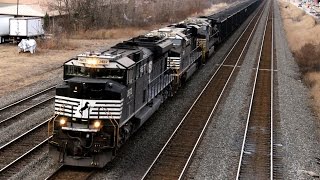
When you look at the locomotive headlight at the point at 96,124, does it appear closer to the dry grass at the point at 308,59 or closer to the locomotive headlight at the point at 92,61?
the locomotive headlight at the point at 92,61

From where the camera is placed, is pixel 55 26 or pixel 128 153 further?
pixel 55 26

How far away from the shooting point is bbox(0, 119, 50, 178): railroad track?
13.7 meters

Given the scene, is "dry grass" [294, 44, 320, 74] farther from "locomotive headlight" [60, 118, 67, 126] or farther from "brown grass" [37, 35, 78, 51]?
"locomotive headlight" [60, 118, 67, 126]

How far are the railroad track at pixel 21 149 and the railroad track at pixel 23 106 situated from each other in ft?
4.95

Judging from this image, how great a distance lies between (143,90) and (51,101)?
279 inches

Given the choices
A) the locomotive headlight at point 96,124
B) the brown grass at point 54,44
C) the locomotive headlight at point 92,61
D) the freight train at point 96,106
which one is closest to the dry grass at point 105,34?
the brown grass at point 54,44

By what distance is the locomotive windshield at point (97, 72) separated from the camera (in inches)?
546

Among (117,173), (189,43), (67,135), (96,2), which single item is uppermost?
(96,2)

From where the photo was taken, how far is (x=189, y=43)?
27.5 meters

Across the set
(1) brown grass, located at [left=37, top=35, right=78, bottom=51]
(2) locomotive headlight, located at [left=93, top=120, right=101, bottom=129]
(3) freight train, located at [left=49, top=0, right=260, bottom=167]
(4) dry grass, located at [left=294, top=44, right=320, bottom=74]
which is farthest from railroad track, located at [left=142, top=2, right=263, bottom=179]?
(1) brown grass, located at [left=37, top=35, right=78, bottom=51]

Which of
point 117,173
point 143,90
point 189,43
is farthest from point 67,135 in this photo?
point 189,43

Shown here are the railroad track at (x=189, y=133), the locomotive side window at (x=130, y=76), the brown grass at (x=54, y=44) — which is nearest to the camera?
the railroad track at (x=189, y=133)

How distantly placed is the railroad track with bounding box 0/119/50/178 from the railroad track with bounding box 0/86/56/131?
151 centimetres

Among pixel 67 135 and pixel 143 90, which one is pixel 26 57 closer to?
pixel 143 90
